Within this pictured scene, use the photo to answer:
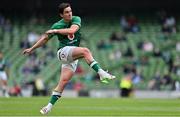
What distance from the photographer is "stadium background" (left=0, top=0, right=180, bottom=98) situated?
111ft

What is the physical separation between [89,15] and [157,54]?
705 centimetres

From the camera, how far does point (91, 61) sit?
14148mm

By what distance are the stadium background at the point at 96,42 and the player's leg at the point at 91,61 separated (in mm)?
17194

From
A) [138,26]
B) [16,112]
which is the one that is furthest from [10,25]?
[16,112]

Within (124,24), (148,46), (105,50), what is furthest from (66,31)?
(124,24)

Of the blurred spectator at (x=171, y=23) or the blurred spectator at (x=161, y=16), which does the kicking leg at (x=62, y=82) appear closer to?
the blurred spectator at (x=171, y=23)

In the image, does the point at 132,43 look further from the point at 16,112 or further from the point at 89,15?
the point at 16,112

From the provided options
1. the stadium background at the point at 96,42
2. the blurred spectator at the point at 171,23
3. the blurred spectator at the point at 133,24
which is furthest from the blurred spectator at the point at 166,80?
the blurred spectator at the point at 133,24

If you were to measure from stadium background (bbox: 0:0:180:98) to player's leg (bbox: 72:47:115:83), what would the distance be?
677 inches

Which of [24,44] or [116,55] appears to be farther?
[24,44]

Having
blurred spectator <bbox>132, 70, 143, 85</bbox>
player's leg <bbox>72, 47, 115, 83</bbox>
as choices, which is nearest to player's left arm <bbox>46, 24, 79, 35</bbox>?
player's leg <bbox>72, 47, 115, 83</bbox>

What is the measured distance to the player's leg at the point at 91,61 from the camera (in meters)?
14.1

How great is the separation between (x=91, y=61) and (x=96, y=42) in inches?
921

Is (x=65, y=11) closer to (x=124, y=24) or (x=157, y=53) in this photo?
(x=157, y=53)
